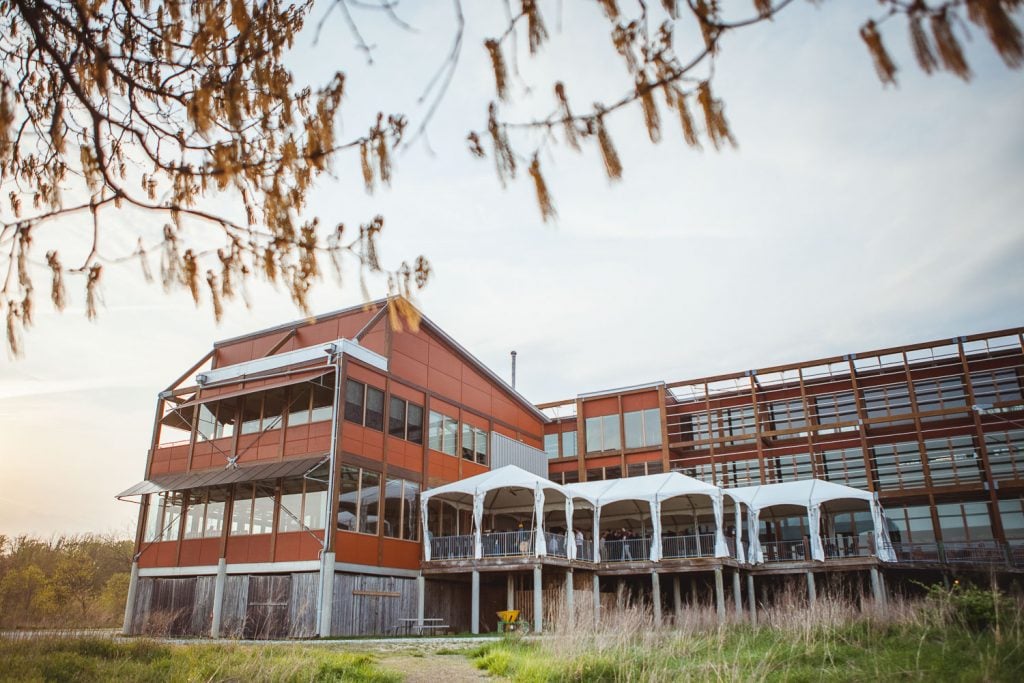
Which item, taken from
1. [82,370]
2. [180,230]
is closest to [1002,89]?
[180,230]

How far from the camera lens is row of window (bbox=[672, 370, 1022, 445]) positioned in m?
30.6

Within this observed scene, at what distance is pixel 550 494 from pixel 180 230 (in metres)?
20.0

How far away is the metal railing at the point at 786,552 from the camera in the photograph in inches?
953

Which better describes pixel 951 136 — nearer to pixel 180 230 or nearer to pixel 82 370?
pixel 180 230

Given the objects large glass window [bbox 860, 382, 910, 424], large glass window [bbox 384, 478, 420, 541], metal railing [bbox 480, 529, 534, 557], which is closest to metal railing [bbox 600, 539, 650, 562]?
metal railing [bbox 480, 529, 534, 557]

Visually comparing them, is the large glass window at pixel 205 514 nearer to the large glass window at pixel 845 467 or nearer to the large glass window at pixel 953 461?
the large glass window at pixel 845 467

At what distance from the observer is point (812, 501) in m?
23.2

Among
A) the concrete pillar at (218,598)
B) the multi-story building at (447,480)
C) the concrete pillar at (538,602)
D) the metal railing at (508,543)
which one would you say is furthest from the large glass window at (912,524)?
the concrete pillar at (218,598)

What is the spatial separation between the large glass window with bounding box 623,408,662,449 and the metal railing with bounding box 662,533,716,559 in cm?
779

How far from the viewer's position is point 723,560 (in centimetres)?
2231

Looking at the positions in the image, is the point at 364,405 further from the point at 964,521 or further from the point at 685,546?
the point at 964,521

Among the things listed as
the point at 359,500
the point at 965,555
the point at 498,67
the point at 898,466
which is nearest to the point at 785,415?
the point at 898,466

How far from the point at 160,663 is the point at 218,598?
11258 mm

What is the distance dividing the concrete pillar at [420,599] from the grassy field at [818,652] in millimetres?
7983
